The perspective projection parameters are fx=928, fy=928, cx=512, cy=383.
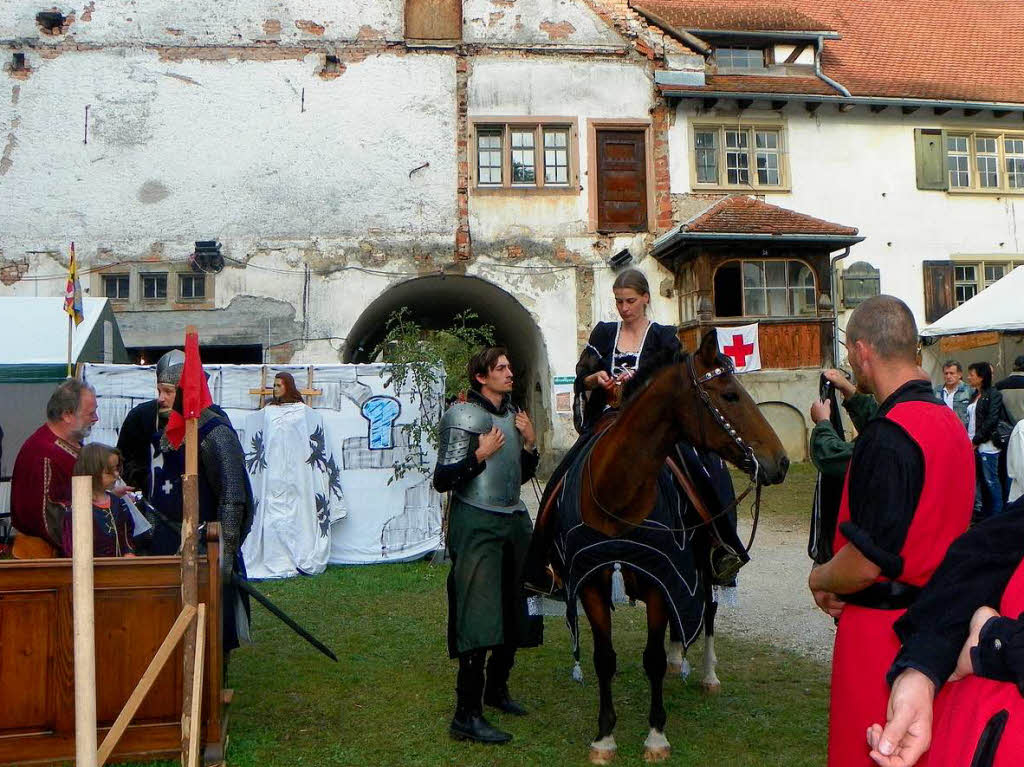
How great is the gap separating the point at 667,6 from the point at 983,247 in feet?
31.0

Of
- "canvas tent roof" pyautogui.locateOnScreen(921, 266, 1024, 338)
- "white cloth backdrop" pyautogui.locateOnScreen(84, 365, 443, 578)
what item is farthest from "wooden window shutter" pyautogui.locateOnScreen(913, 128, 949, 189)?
"white cloth backdrop" pyautogui.locateOnScreen(84, 365, 443, 578)

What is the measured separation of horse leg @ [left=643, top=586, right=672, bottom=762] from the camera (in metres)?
4.71

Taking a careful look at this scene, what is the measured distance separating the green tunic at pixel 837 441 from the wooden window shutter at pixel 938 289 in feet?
59.8

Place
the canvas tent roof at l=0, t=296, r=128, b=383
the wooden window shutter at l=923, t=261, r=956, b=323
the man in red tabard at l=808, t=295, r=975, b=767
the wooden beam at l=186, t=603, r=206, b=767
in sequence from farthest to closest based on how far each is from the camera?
the wooden window shutter at l=923, t=261, r=956, b=323, the canvas tent roof at l=0, t=296, r=128, b=383, the wooden beam at l=186, t=603, r=206, b=767, the man in red tabard at l=808, t=295, r=975, b=767

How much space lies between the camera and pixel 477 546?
5.12 metres

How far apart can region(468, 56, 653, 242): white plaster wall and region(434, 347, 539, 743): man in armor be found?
14860mm

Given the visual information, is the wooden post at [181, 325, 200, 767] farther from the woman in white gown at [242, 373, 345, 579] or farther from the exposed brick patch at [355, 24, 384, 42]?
the exposed brick patch at [355, 24, 384, 42]

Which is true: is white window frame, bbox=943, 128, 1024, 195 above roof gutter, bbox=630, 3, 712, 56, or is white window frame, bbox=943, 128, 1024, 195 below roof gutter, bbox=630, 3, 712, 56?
below

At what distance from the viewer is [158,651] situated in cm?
400

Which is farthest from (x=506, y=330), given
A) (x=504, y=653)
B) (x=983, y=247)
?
(x=504, y=653)

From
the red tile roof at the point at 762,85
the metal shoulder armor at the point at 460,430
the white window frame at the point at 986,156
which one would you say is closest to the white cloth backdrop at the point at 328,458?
the metal shoulder armor at the point at 460,430

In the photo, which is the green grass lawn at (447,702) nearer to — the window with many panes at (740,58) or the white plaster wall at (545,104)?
the white plaster wall at (545,104)

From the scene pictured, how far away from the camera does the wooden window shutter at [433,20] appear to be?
1977 centimetres

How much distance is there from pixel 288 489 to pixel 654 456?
664cm
